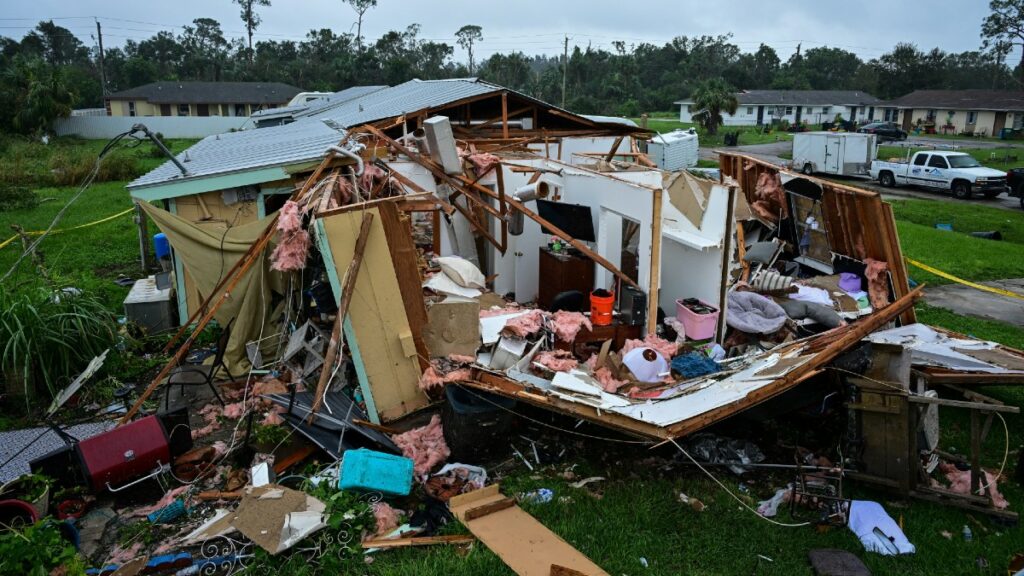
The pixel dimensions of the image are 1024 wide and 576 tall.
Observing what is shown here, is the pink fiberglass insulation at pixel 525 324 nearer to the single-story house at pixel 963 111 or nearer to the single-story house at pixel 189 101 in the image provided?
the single-story house at pixel 189 101

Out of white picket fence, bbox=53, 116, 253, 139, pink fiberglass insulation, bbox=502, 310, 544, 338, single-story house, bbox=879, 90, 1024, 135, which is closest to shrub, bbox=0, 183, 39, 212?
pink fiberglass insulation, bbox=502, 310, 544, 338

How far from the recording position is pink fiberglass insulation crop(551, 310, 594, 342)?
24.0 feet

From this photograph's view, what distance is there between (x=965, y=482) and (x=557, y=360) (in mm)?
3783

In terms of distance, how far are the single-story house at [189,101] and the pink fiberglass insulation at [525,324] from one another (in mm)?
46838

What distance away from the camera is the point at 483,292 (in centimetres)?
858

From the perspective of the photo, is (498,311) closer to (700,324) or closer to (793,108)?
(700,324)

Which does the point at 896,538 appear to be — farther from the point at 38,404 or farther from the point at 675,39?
the point at 675,39

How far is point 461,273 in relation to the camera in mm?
8266

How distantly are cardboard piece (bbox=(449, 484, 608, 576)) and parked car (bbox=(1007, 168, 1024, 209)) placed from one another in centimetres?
2293

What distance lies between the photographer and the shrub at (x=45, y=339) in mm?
7402

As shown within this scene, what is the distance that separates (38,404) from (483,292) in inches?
207

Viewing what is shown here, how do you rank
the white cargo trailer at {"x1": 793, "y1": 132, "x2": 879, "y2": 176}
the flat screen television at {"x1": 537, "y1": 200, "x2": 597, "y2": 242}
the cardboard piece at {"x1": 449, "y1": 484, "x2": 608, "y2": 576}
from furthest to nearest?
the white cargo trailer at {"x1": 793, "y1": 132, "x2": 879, "y2": 176}
the flat screen television at {"x1": 537, "y1": 200, "x2": 597, "y2": 242}
the cardboard piece at {"x1": 449, "y1": 484, "x2": 608, "y2": 576}

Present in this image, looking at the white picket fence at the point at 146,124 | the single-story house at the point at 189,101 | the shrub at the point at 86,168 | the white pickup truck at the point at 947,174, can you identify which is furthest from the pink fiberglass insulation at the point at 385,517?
the single-story house at the point at 189,101

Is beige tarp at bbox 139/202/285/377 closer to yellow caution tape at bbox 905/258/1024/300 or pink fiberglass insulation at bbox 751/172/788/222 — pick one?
pink fiberglass insulation at bbox 751/172/788/222
